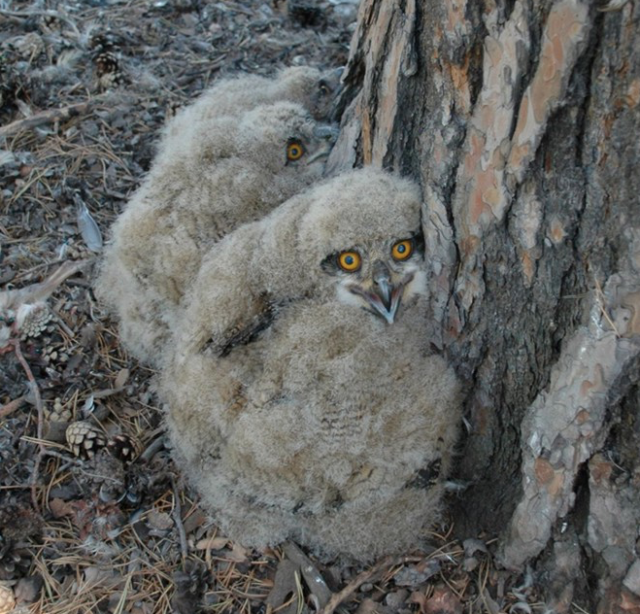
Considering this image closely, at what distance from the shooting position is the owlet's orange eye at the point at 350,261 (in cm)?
271

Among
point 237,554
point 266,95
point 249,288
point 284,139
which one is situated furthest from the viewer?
point 266,95

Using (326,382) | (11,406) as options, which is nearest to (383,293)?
(326,382)

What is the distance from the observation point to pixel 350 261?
107 inches

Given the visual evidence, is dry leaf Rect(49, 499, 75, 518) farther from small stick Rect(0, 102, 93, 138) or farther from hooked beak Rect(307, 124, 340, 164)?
small stick Rect(0, 102, 93, 138)

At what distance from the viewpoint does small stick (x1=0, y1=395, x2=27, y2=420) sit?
332 cm

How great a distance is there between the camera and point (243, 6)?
516cm

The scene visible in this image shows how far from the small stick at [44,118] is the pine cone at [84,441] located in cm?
218

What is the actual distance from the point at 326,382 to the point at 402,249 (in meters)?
0.60

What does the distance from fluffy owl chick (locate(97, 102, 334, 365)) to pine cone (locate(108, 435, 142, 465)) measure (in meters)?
0.43

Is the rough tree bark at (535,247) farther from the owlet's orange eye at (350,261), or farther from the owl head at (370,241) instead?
the owlet's orange eye at (350,261)

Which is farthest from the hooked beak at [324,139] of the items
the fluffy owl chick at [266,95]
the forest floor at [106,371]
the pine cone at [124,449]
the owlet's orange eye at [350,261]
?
the pine cone at [124,449]

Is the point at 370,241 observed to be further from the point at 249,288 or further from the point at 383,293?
the point at 249,288

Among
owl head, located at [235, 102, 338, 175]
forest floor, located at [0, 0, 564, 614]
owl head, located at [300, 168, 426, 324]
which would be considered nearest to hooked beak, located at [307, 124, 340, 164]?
owl head, located at [235, 102, 338, 175]

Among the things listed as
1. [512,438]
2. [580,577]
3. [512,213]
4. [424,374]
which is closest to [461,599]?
[580,577]
